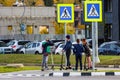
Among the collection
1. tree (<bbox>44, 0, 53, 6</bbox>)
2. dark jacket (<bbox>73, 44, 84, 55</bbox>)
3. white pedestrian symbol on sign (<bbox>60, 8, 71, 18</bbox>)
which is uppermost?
tree (<bbox>44, 0, 53, 6</bbox>)

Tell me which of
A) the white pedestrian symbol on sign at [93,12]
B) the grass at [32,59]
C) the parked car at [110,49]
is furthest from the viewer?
the parked car at [110,49]

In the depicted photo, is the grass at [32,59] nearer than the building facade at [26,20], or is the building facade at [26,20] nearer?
the grass at [32,59]

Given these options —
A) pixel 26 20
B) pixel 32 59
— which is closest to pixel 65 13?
pixel 32 59

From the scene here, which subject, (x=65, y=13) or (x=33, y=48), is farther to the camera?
(x=33, y=48)

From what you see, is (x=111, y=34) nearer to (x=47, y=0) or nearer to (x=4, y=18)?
(x=4, y=18)

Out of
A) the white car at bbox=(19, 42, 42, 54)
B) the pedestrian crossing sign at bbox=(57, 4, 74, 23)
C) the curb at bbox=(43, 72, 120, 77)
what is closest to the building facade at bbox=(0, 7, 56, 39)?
the white car at bbox=(19, 42, 42, 54)

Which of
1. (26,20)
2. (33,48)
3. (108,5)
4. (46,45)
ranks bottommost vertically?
(33,48)

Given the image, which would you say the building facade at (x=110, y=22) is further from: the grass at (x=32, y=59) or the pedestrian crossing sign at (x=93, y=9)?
the pedestrian crossing sign at (x=93, y=9)

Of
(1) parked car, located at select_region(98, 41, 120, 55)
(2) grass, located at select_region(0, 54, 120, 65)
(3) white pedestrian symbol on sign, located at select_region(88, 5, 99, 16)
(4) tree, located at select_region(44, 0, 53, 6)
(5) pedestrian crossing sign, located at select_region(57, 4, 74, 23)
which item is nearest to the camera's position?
(3) white pedestrian symbol on sign, located at select_region(88, 5, 99, 16)

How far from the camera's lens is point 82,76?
24750 millimetres

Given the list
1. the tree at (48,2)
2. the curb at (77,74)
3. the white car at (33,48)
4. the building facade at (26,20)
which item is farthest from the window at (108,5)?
the tree at (48,2)

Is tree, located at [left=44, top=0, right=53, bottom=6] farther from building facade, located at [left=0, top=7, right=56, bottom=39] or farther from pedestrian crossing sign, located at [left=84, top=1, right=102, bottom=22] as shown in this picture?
pedestrian crossing sign, located at [left=84, top=1, right=102, bottom=22]

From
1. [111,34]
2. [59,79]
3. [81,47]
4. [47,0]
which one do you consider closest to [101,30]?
[111,34]

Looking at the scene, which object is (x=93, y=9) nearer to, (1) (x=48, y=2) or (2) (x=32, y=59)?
(2) (x=32, y=59)
